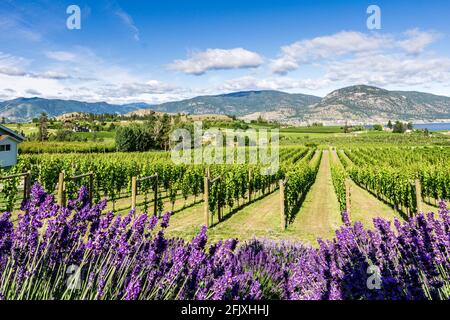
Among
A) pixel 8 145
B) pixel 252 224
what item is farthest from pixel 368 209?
pixel 8 145

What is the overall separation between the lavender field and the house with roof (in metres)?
30.9

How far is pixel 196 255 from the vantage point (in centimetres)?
257

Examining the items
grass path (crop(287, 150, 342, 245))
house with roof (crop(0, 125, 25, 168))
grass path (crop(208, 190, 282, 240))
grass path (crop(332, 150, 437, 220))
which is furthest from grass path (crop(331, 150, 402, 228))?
house with roof (crop(0, 125, 25, 168))

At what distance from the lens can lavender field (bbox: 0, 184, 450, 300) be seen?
225 centimetres

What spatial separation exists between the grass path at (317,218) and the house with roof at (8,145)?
2731cm

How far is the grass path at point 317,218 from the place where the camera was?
9477mm

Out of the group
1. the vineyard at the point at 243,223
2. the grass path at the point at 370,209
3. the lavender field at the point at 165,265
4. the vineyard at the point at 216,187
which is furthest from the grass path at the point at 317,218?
the lavender field at the point at 165,265

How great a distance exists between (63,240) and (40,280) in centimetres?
35

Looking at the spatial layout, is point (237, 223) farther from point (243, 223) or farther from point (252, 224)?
point (252, 224)

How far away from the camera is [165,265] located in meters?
2.69

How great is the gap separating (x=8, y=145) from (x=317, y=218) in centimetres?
2987

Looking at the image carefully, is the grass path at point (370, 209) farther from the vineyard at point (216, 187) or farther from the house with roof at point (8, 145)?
the house with roof at point (8, 145)
